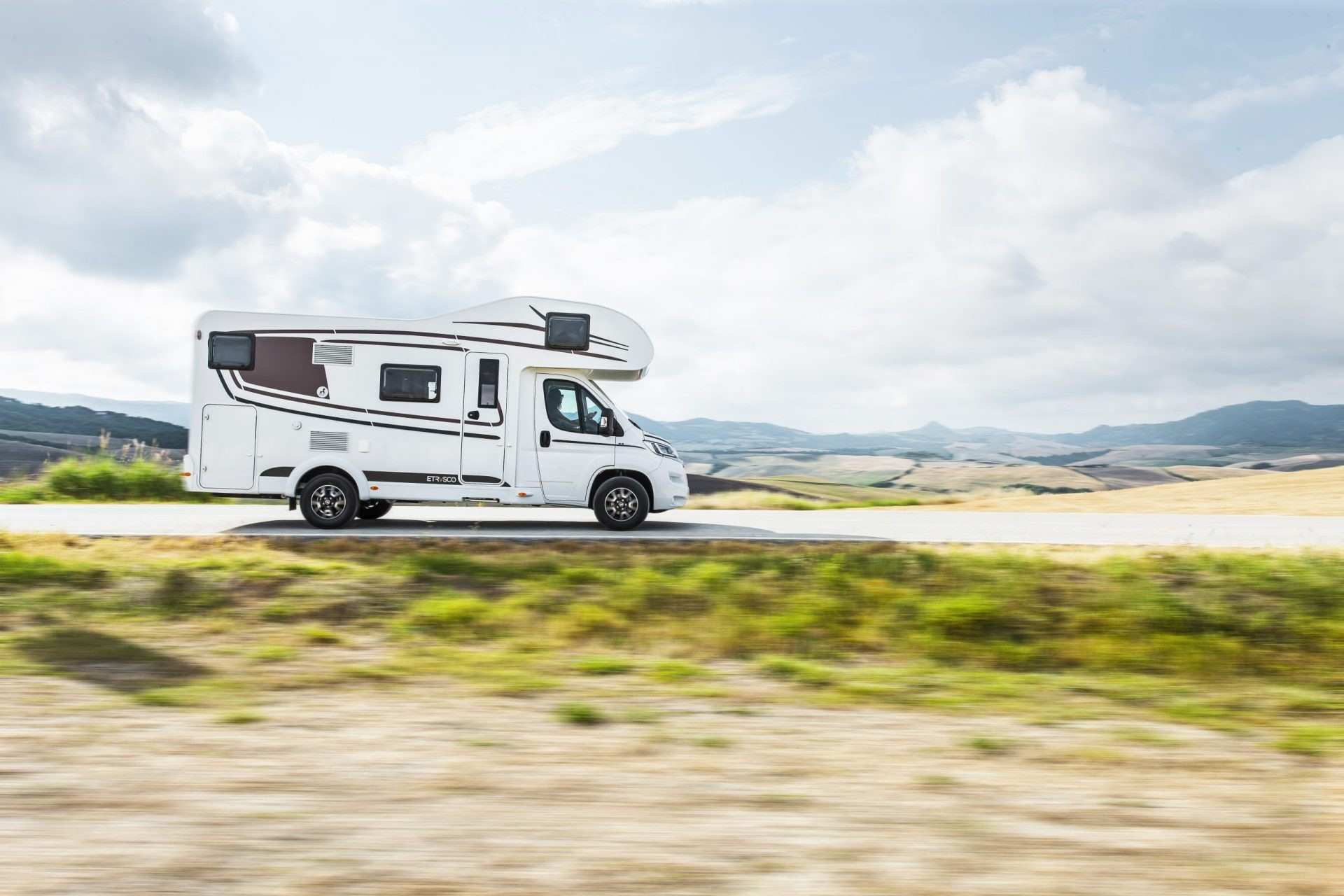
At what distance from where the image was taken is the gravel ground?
2.99 m

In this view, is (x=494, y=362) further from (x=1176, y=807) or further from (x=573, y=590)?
(x=1176, y=807)

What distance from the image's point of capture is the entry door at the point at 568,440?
13102 mm

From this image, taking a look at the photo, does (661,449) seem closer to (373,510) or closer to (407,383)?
(407,383)

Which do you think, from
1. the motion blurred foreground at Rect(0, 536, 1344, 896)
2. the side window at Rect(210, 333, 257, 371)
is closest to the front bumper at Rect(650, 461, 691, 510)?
the motion blurred foreground at Rect(0, 536, 1344, 896)

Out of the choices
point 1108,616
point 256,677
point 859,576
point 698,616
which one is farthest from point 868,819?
point 859,576

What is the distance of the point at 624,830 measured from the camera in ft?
11.0

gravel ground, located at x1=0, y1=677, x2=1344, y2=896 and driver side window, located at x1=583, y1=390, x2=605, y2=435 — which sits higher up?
driver side window, located at x1=583, y1=390, x2=605, y2=435

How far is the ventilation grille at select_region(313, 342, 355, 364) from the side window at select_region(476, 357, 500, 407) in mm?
1716

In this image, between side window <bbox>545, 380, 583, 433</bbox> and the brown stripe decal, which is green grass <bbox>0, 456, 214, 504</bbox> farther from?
side window <bbox>545, 380, 583, 433</bbox>

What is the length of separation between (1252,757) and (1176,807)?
3.13ft

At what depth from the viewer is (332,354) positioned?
42.4 feet

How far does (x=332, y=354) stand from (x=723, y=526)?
6009mm

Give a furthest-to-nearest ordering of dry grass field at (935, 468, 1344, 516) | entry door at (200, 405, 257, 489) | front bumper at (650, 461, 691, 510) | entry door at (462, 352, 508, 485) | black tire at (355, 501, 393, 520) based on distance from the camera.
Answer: dry grass field at (935, 468, 1344, 516) → black tire at (355, 501, 393, 520) → front bumper at (650, 461, 691, 510) → entry door at (462, 352, 508, 485) → entry door at (200, 405, 257, 489)

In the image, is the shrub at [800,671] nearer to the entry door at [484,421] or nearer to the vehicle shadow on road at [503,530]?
the vehicle shadow on road at [503,530]
